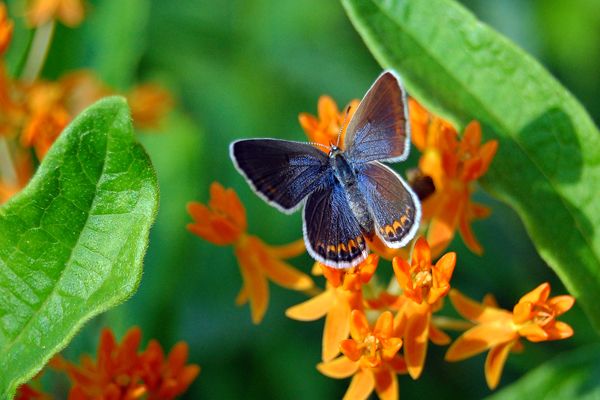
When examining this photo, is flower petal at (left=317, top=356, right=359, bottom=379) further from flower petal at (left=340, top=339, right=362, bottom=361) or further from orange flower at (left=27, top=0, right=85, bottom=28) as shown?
orange flower at (left=27, top=0, right=85, bottom=28)

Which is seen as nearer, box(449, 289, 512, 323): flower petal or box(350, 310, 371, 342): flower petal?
box(350, 310, 371, 342): flower petal

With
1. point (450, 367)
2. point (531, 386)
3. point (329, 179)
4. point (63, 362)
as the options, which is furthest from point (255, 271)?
point (450, 367)

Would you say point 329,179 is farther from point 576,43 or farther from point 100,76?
point 576,43

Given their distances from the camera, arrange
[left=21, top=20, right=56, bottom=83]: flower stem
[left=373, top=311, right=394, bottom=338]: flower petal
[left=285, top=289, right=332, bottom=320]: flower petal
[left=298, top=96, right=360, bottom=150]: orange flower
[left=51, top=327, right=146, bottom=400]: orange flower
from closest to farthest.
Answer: [left=373, top=311, right=394, bottom=338]: flower petal → [left=51, top=327, right=146, bottom=400]: orange flower → [left=285, top=289, right=332, bottom=320]: flower petal → [left=298, top=96, right=360, bottom=150]: orange flower → [left=21, top=20, right=56, bottom=83]: flower stem

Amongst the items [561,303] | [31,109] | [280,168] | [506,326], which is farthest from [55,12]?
[561,303]

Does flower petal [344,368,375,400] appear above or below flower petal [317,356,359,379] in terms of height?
below

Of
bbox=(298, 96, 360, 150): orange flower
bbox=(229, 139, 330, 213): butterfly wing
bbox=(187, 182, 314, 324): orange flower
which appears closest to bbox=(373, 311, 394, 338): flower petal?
bbox=(229, 139, 330, 213): butterfly wing

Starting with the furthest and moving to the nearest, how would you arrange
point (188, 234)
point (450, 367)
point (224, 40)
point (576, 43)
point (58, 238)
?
point (224, 40)
point (576, 43)
point (450, 367)
point (188, 234)
point (58, 238)
